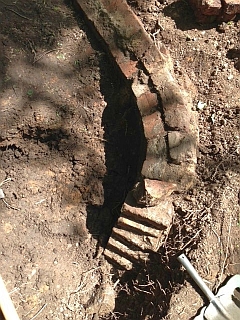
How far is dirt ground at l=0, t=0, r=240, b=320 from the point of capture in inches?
125

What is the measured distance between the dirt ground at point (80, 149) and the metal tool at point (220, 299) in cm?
35

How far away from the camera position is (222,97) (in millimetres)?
3326

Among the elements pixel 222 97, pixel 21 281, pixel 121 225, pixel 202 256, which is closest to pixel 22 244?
pixel 21 281

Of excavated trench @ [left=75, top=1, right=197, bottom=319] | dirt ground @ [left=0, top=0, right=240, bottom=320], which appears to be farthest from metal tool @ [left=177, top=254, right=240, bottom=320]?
dirt ground @ [left=0, top=0, right=240, bottom=320]

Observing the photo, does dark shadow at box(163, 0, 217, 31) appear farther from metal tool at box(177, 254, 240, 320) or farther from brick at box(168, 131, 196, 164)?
metal tool at box(177, 254, 240, 320)

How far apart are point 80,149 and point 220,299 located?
147 centimetres

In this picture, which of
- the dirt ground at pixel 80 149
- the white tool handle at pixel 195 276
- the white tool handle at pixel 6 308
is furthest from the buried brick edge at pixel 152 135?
the white tool handle at pixel 6 308

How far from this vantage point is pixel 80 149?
347 cm

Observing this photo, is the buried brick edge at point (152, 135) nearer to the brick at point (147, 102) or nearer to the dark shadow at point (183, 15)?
the brick at point (147, 102)

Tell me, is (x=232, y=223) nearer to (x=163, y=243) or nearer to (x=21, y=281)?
(x=163, y=243)

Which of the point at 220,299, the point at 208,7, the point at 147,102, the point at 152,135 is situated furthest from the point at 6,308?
the point at 208,7

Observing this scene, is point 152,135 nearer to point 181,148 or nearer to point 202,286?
point 181,148

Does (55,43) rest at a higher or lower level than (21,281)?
higher

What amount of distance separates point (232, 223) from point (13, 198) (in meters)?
1.58
